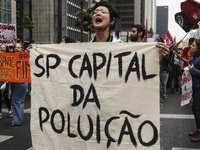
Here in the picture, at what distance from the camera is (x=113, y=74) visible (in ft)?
8.98

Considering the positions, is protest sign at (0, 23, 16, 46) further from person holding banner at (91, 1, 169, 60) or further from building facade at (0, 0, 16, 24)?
building facade at (0, 0, 16, 24)

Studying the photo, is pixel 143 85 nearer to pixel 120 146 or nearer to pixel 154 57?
pixel 154 57

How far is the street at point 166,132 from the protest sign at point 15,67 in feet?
3.30

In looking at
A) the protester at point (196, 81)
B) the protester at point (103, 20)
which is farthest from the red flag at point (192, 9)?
the protester at point (103, 20)

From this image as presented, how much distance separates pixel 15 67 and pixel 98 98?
12.8 ft

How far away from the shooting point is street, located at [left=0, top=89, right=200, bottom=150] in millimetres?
4785

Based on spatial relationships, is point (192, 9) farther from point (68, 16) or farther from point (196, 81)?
point (68, 16)

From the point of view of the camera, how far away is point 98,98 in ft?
9.00

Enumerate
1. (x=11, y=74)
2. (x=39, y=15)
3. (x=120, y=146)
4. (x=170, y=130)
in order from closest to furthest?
1. (x=120, y=146)
2. (x=170, y=130)
3. (x=11, y=74)
4. (x=39, y=15)

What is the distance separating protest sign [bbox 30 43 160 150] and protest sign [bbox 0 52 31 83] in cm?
328

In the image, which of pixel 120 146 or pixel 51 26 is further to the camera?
pixel 51 26

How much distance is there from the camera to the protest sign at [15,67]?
612 cm

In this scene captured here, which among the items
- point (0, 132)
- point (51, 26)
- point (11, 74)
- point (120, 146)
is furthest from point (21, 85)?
point (51, 26)

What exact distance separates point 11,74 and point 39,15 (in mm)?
47120
